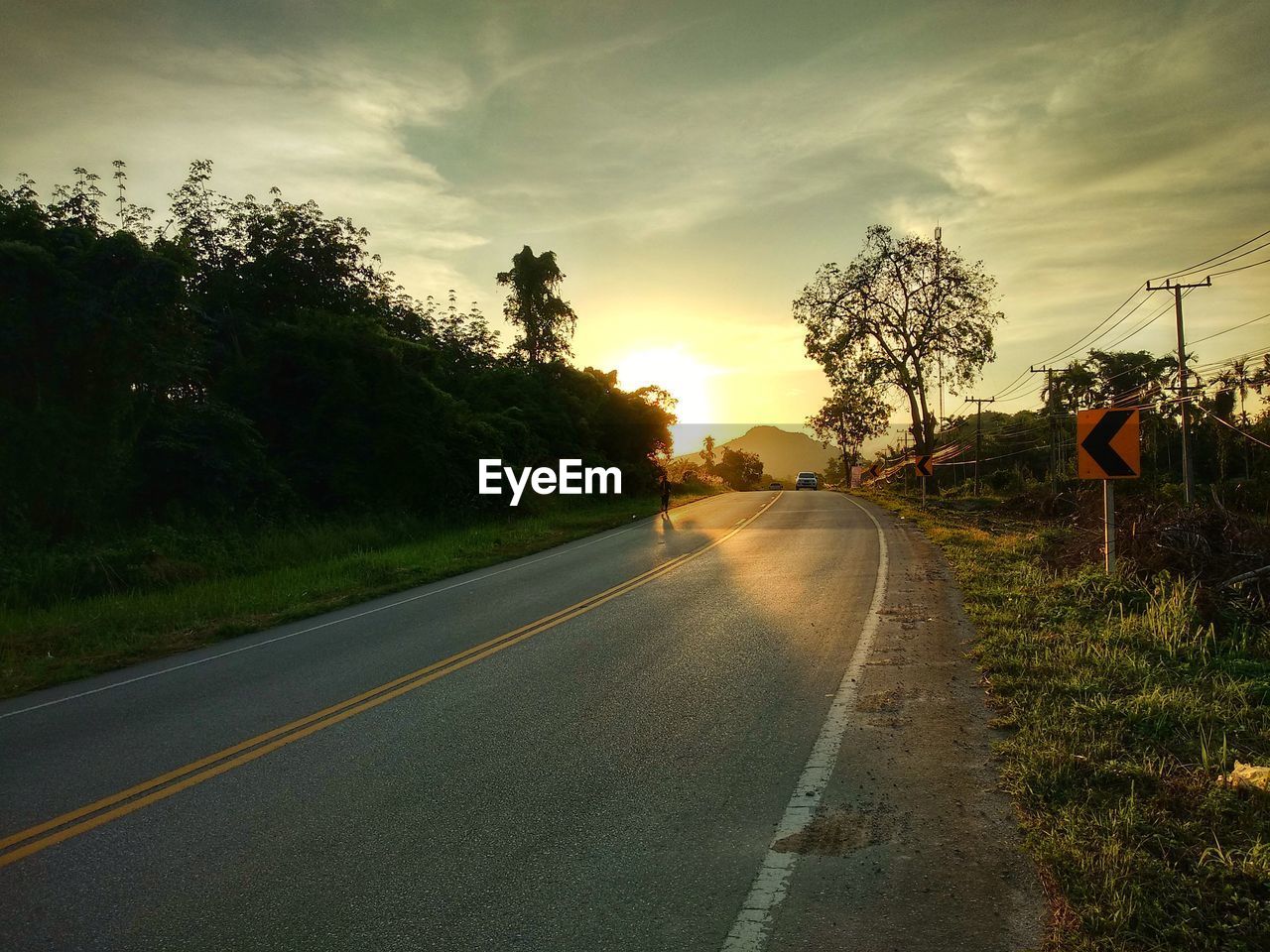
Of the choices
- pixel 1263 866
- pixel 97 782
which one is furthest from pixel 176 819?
pixel 1263 866

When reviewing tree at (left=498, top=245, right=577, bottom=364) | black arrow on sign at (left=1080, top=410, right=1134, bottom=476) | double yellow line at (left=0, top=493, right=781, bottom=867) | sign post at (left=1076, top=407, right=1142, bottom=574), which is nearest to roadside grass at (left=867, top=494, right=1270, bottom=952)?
sign post at (left=1076, top=407, right=1142, bottom=574)

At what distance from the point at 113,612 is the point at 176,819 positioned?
8565 millimetres

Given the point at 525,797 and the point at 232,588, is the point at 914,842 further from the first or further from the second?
the point at 232,588

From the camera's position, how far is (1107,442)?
9.40 metres

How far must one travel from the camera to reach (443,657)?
27.3 feet

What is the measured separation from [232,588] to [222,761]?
899 centimetres

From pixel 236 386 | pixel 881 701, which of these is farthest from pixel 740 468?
pixel 881 701

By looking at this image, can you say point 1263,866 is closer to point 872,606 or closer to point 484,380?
point 872,606

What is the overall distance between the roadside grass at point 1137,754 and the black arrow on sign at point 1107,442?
1314 mm

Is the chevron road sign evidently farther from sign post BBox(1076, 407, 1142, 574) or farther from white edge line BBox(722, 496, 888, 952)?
white edge line BBox(722, 496, 888, 952)
